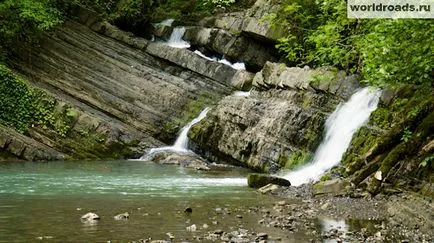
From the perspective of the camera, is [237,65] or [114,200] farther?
[237,65]

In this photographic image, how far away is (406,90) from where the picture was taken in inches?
826

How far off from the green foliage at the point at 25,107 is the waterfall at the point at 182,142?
495 centimetres

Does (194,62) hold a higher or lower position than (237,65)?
lower

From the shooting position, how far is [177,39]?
132 feet

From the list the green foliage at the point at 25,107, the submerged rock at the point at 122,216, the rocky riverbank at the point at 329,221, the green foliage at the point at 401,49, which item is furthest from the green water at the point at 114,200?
the green foliage at the point at 401,49

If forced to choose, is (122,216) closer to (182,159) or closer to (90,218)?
(90,218)

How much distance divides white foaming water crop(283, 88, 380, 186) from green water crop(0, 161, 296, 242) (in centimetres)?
284

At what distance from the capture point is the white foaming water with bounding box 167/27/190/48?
39.8 meters

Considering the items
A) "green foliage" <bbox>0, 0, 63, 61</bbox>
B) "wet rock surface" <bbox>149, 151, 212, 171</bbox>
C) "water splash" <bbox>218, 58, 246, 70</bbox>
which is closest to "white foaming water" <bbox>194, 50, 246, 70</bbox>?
"water splash" <bbox>218, 58, 246, 70</bbox>

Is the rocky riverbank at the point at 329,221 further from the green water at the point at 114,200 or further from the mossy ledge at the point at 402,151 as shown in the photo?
the mossy ledge at the point at 402,151

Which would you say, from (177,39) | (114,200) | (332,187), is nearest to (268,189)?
(332,187)

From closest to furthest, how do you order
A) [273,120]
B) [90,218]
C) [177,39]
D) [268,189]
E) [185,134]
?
[90,218], [268,189], [273,120], [185,134], [177,39]

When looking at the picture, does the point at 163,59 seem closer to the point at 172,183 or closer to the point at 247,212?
the point at 172,183

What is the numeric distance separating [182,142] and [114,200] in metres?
16.5
